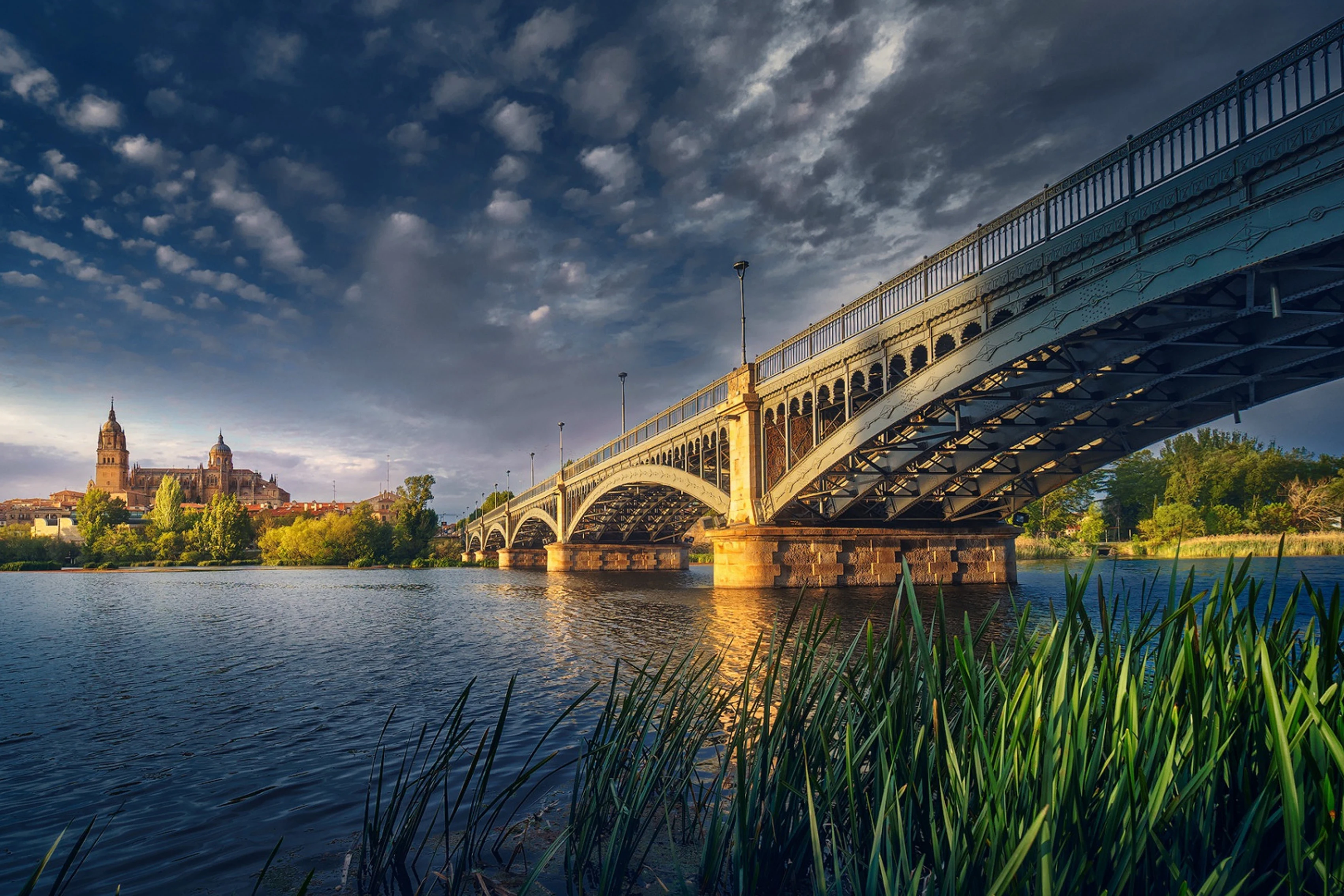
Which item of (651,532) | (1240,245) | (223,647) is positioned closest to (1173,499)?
(651,532)

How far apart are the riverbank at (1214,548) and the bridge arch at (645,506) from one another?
967 inches

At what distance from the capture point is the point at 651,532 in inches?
2709

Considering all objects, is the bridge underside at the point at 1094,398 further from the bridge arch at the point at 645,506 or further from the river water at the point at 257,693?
the bridge arch at the point at 645,506

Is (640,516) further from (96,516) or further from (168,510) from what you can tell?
(96,516)

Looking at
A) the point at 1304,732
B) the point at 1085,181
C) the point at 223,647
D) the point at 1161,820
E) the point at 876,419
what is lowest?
the point at 223,647

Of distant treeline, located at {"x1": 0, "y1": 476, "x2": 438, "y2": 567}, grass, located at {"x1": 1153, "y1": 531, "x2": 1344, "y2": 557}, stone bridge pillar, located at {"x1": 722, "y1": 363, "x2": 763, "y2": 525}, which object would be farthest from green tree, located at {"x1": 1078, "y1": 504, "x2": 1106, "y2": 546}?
distant treeline, located at {"x1": 0, "y1": 476, "x2": 438, "y2": 567}

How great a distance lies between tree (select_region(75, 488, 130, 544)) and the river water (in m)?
75.4

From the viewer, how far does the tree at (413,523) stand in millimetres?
99625

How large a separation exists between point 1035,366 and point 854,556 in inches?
641

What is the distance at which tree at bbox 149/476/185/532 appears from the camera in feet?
329

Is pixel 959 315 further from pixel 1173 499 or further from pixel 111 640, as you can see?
pixel 1173 499

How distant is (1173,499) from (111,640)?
8823cm

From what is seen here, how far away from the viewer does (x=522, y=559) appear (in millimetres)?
91125

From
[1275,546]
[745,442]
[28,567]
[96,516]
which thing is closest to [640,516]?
[745,442]
